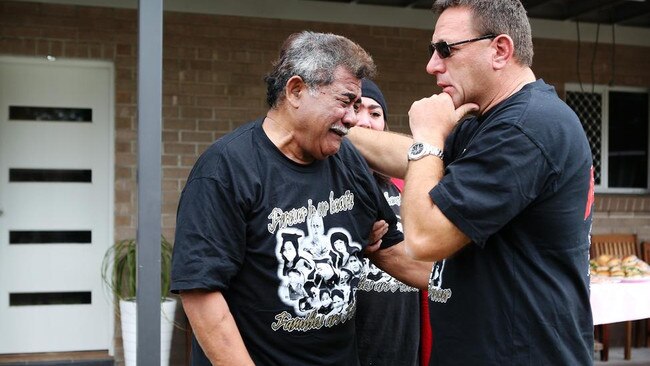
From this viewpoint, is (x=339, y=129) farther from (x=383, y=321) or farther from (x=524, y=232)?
(x=383, y=321)

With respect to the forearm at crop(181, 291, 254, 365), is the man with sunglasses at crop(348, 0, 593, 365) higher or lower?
higher

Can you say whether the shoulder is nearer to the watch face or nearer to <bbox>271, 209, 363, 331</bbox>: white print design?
<bbox>271, 209, 363, 331</bbox>: white print design

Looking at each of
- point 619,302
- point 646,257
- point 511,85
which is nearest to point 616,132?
point 646,257

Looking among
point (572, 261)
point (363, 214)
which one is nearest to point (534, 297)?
point (572, 261)

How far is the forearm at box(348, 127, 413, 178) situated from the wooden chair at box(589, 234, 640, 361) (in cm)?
555

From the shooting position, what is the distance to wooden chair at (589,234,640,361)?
7.57 metres

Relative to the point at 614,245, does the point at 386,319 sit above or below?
above

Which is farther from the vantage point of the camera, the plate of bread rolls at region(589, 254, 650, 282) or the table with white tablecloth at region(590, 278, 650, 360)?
the plate of bread rolls at region(589, 254, 650, 282)

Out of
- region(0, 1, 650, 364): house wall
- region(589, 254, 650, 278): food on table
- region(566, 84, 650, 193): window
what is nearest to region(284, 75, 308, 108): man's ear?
region(589, 254, 650, 278): food on table

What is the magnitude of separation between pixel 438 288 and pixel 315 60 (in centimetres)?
74

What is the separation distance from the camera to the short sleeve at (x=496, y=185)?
1963mm

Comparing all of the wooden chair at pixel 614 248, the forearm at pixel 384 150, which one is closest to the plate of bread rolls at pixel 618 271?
the wooden chair at pixel 614 248

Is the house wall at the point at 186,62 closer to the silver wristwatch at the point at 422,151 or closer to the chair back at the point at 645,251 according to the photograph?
the chair back at the point at 645,251

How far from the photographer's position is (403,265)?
272 cm
